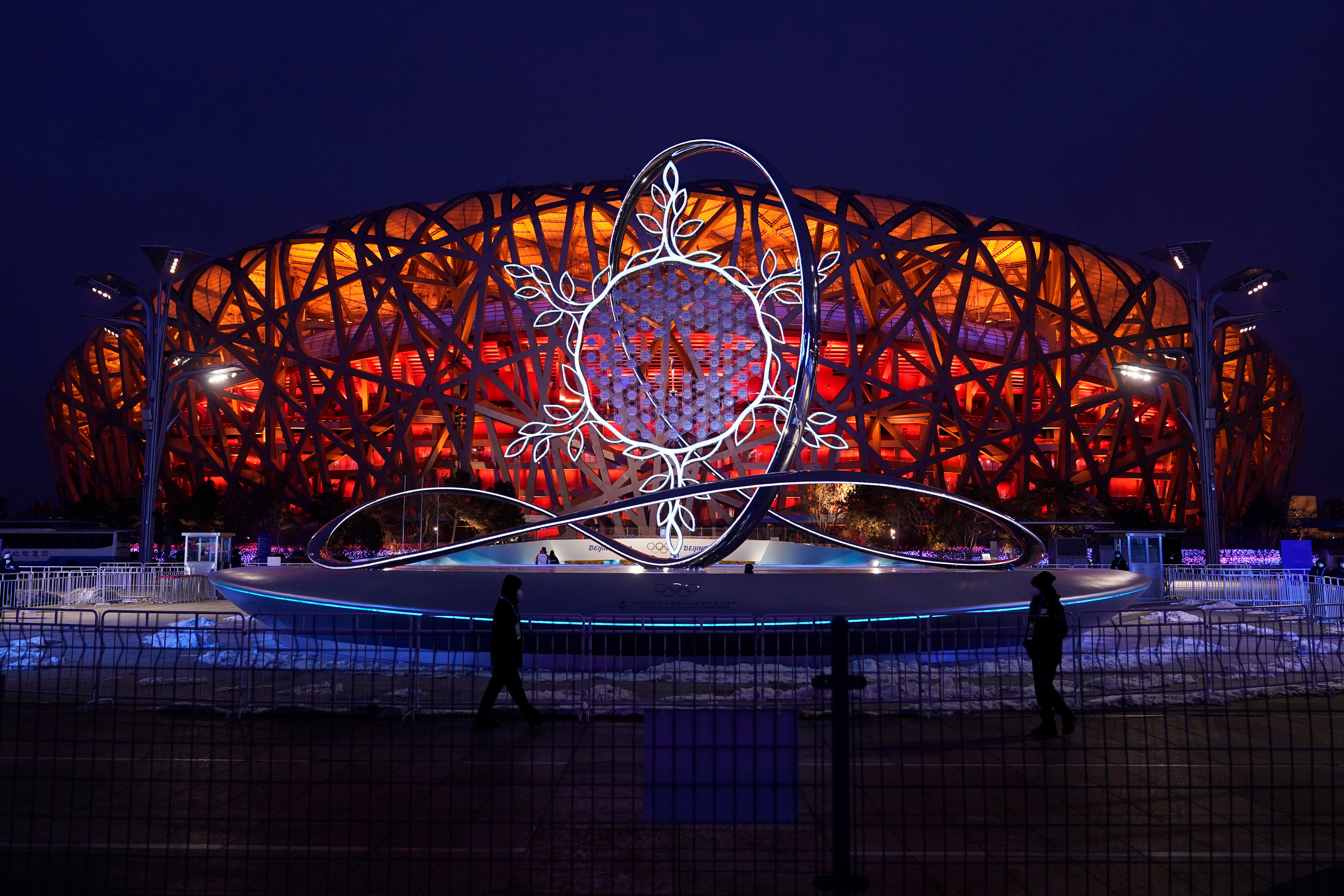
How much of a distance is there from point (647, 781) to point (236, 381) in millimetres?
44921

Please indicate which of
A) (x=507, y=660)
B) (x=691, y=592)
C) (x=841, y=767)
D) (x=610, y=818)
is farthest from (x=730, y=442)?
(x=841, y=767)

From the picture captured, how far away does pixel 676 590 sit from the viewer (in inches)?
410

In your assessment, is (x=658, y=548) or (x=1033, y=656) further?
(x=658, y=548)

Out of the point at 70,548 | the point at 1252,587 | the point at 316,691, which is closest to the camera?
the point at 316,691

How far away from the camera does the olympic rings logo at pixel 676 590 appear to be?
34.1 feet

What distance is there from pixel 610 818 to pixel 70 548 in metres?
32.7

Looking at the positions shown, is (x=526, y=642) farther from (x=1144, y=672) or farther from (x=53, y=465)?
(x=53, y=465)

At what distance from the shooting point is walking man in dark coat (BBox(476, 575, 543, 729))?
6840 mm

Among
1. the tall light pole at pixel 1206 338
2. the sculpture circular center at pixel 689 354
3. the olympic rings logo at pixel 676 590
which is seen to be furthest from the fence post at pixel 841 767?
the tall light pole at pixel 1206 338

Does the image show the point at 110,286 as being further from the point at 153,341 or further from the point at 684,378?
the point at 684,378

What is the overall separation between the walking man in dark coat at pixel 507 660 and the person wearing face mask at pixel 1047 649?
3567 millimetres

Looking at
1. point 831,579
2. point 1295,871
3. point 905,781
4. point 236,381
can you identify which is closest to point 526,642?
point 831,579

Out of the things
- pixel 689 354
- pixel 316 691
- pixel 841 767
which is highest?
pixel 689 354

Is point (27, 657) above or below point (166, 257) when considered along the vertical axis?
below
